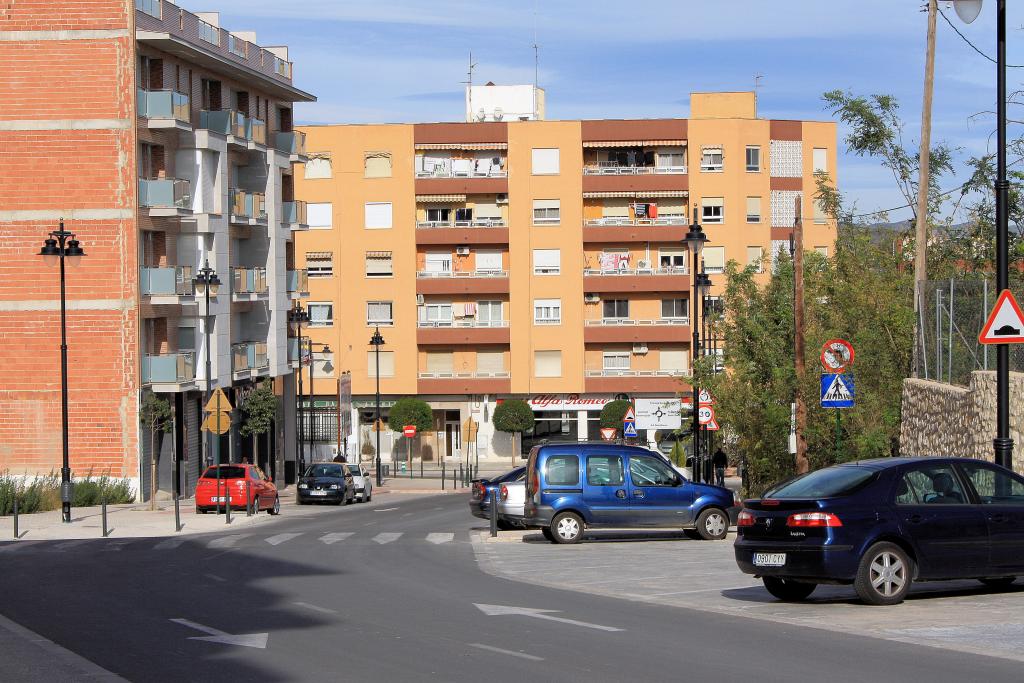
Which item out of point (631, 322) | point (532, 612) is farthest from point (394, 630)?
point (631, 322)

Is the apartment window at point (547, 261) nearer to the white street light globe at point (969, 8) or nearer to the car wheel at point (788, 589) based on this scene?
the white street light globe at point (969, 8)

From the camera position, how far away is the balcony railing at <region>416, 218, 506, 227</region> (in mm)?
84000

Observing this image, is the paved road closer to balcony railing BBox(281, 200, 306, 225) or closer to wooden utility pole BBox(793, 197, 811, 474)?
wooden utility pole BBox(793, 197, 811, 474)

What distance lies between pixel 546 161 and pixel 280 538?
54.9 m

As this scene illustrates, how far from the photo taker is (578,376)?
83750mm

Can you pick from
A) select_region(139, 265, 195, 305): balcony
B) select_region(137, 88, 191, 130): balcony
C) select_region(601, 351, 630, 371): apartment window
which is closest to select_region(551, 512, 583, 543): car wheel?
select_region(139, 265, 195, 305): balcony

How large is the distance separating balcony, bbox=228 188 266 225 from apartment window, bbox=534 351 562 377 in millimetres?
26114

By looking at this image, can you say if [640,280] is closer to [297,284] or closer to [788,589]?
[297,284]

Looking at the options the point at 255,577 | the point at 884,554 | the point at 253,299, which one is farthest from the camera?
the point at 253,299

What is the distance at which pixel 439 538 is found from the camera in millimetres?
30844

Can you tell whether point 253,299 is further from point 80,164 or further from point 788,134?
point 788,134

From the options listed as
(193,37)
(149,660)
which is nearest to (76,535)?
(149,660)

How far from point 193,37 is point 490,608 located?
137 ft

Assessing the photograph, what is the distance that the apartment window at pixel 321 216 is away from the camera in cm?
8438
